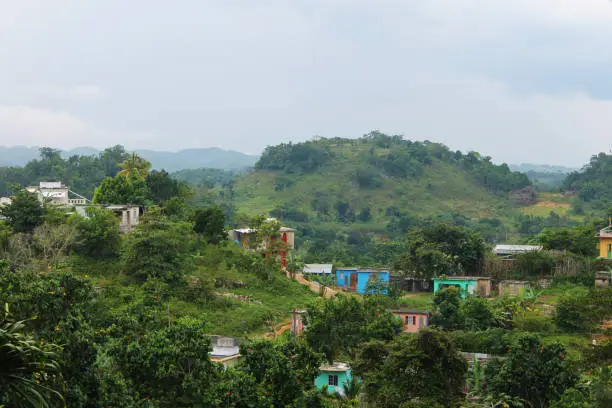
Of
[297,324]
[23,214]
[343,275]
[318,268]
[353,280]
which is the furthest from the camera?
[318,268]

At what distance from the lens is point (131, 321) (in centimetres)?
1475

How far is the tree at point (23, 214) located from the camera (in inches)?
1126

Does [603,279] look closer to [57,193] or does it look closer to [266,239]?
[266,239]

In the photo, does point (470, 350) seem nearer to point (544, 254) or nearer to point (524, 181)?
point (544, 254)

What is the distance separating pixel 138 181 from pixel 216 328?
13097mm

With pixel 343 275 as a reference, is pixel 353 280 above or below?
below

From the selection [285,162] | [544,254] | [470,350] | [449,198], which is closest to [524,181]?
→ [449,198]

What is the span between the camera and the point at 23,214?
93.9 feet

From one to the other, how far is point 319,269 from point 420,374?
82.3ft

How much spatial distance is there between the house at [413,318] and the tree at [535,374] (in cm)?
1111

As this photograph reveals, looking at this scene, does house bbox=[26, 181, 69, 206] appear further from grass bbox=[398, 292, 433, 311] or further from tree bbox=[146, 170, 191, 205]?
grass bbox=[398, 292, 433, 311]

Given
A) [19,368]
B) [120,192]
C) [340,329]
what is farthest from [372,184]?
[19,368]

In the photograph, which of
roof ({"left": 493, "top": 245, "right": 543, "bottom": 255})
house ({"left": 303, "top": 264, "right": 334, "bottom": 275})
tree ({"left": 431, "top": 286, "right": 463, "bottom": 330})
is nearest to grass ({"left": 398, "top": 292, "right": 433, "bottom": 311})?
tree ({"left": 431, "top": 286, "right": 463, "bottom": 330})

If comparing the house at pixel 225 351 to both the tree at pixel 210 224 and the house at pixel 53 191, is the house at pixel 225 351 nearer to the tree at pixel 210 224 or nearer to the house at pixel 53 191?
the tree at pixel 210 224
